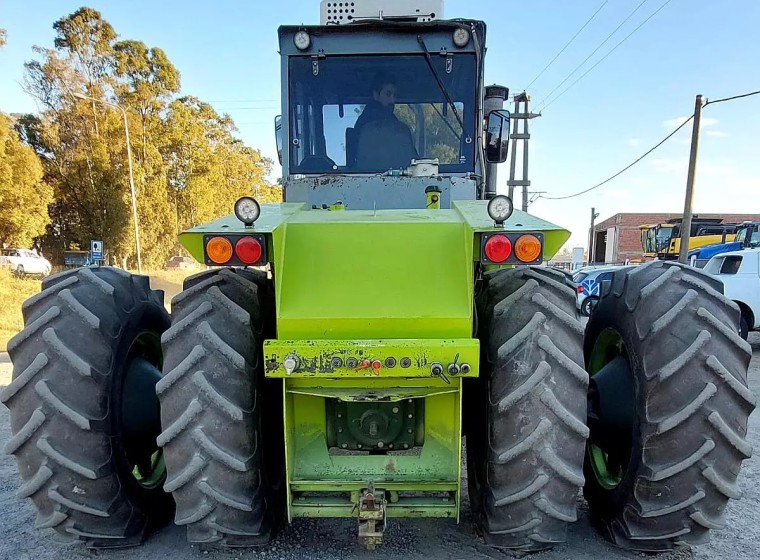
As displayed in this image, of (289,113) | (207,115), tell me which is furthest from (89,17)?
(289,113)

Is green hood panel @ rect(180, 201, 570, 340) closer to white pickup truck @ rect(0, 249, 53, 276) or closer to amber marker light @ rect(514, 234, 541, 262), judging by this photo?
amber marker light @ rect(514, 234, 541, 262)

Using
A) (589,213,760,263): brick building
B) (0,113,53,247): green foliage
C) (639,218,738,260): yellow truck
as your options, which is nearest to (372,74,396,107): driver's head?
(0,113,53,247): green foliage

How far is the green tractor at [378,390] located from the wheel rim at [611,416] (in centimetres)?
2

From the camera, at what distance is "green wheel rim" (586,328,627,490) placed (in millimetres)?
3142

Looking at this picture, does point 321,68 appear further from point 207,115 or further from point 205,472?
point 207,115

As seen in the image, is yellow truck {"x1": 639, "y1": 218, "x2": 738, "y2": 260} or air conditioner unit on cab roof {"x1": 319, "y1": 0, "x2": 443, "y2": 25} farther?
yellow truck {"x1": 639, "y1": 218, "x2": 738, "y2": 260}

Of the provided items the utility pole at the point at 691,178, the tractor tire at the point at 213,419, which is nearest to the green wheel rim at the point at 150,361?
the tractor tire at the point at 213,419

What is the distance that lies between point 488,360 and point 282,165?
2.52 metres

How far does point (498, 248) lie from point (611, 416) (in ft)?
4.13

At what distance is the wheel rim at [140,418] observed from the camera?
2969mm

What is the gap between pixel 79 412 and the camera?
2.67m

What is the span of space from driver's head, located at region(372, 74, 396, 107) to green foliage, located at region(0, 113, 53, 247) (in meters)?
20.8

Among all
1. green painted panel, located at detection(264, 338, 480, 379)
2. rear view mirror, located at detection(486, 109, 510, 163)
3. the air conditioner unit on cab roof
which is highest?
the air conditioner unit on cab roof

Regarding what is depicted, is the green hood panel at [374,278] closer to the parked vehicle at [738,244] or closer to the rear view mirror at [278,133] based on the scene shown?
the rear view mirror at [278,133]
